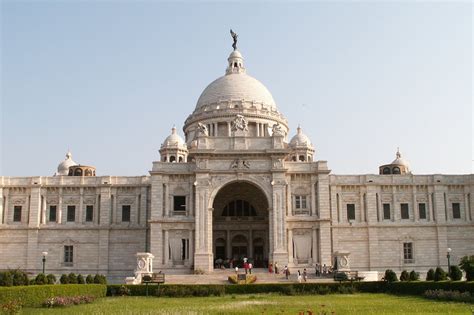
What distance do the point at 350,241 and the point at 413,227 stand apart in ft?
21.8

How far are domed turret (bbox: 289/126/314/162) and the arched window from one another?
Result: 1010cm

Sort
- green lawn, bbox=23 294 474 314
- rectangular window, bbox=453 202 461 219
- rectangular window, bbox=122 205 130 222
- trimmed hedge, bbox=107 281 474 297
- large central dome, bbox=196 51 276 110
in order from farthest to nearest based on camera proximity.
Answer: large central dome, bbox=196 51 276 110 → rectangular window, bbox=453 202 461 219 → rectangular window, bbox=122 205 130 222 → trimmed hedge, bbox=107 281 474 297 → green lawn, bbox=23 294 474 314

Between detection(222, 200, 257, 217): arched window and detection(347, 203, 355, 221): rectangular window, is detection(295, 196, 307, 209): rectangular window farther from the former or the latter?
detection(222, 200, 257, 217): arched window

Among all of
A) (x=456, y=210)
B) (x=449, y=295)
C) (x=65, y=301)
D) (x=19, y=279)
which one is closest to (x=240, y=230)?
(x=456, y=210)

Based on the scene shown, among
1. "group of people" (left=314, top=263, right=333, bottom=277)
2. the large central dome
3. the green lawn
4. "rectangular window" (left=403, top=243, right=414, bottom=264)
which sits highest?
the large central dome

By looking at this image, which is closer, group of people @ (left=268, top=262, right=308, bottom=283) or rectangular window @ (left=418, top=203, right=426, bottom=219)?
group of people @ (left=268, top=262, right=308, bottom=283)

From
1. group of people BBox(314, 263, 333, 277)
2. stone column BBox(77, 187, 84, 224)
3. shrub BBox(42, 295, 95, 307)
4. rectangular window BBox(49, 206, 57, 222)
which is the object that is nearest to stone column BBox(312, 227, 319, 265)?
group of people BBox(314, 263, 333, 277)

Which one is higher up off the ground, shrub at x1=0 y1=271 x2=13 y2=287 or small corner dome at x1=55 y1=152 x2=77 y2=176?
small corner dome at x1=55 y1=152 x2=77 y2=176

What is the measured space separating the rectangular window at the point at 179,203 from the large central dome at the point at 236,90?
18476 millimetres

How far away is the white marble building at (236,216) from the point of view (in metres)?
54.3

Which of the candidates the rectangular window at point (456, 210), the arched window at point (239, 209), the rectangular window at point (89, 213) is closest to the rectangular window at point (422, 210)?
the rectangular window at point (456, 210)

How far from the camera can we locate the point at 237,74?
74.1 metres

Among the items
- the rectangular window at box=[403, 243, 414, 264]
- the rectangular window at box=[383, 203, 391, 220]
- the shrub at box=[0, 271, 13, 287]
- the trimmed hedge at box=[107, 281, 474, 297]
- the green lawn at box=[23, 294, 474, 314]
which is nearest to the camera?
the green lawn at box=[23, 294, 474, 314]

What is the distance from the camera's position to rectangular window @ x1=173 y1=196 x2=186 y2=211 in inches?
2160
